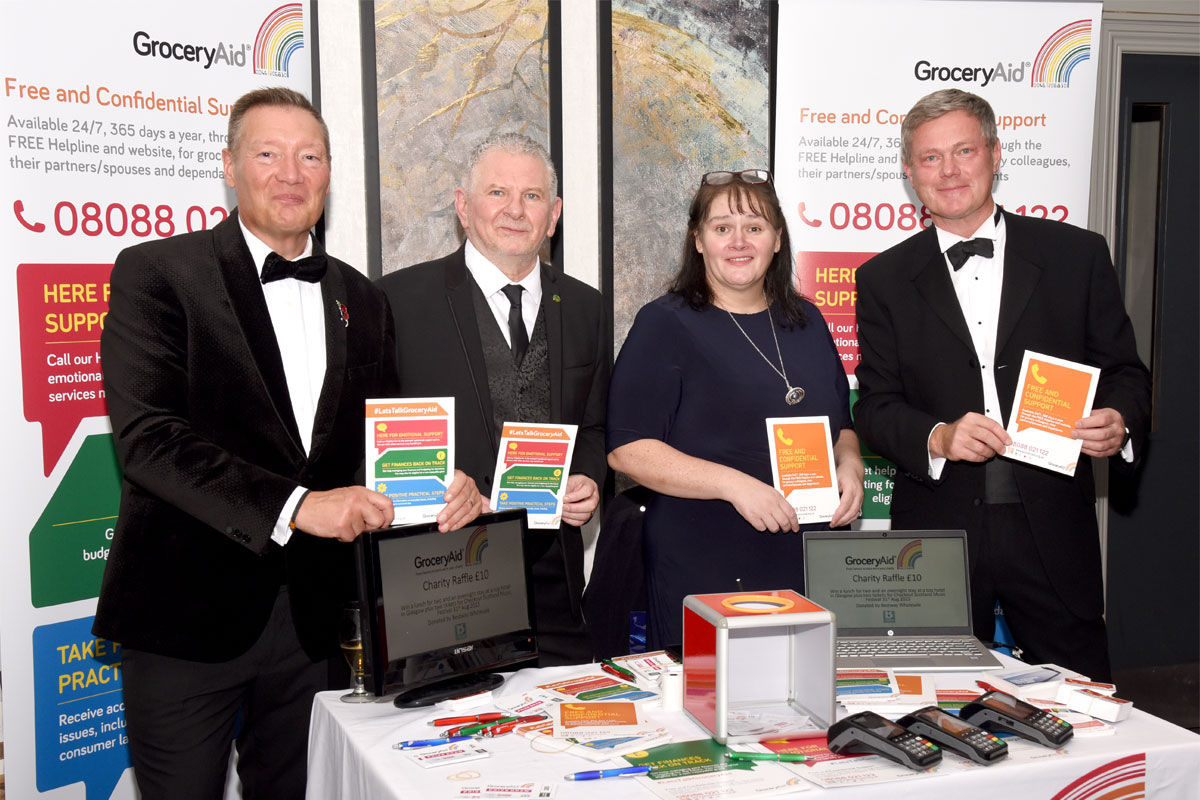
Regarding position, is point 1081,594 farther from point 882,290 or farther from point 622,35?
point 622,35

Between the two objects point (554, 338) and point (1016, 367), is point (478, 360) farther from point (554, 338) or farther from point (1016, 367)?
point (1016, 367)

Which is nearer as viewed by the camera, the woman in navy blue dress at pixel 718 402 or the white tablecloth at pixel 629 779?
the white tablecloth at pixel 629 779

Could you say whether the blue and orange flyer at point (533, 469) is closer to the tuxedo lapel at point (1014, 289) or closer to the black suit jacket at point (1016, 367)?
the black suit jacket at point (1016, 367)

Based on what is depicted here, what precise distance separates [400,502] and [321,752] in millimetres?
639

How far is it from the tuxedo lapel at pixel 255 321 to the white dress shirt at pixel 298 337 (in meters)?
0.03

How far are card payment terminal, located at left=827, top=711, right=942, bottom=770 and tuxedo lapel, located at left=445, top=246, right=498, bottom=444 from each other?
1.46 metres

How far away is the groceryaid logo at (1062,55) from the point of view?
4773 millimetres

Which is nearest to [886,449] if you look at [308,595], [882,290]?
[882,290]

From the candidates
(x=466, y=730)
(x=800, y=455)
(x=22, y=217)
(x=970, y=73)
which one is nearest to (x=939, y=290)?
(x=800, y=455)

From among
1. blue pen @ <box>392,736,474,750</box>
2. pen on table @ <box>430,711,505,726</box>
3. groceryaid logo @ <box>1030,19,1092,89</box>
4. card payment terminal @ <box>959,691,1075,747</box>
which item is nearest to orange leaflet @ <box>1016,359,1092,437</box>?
card payment terminal @ <box>959,691,1075,747</box>

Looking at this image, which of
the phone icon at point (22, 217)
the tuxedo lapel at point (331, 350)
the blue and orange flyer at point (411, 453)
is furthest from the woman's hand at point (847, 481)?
the phone icon at point (22, 217)

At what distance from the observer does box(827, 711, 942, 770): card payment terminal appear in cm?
201

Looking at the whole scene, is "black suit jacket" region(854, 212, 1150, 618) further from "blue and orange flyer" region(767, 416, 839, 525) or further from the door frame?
the door frame

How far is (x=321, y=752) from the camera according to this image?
96.9 inches
